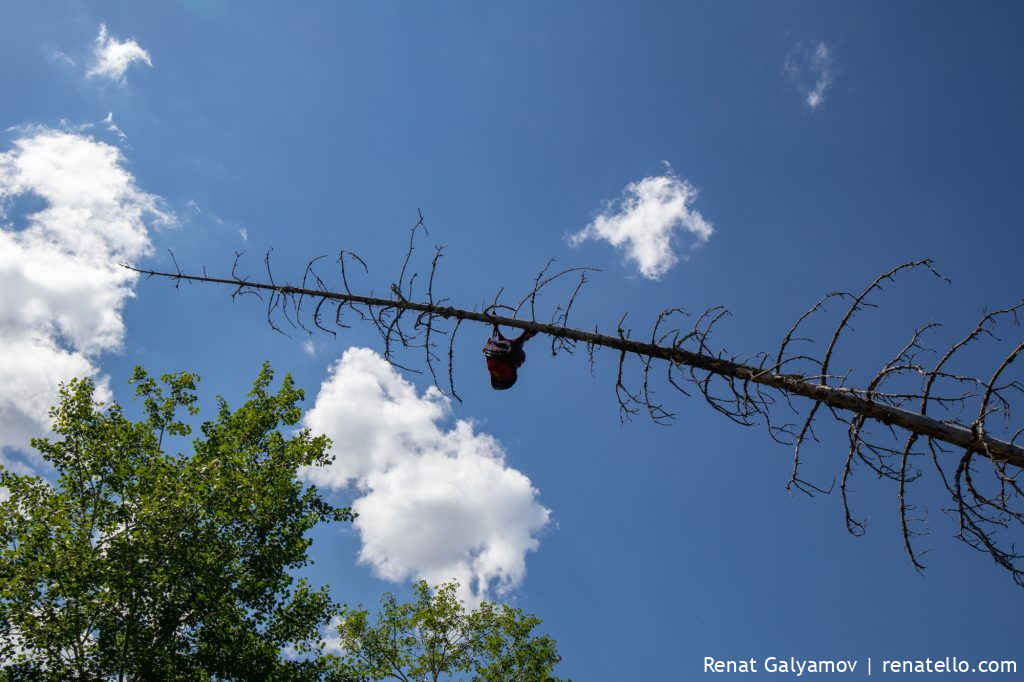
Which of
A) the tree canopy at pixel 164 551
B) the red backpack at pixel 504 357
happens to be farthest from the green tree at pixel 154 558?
the red backpack at pixel 504 357

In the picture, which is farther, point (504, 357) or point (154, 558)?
point (154, 558)

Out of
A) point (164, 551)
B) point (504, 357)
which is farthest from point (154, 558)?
point (504, 357)

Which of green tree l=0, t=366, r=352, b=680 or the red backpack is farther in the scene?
green tree l=0, t=366, r=352, b=680

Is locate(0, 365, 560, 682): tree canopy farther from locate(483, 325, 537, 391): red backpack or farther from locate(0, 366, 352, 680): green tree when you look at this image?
locate(483, 325, 537, 391): red backpack

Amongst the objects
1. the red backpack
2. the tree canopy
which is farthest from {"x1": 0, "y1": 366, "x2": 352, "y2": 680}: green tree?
the red backpack

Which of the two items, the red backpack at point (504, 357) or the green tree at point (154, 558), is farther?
the green tree at point (154, 558)

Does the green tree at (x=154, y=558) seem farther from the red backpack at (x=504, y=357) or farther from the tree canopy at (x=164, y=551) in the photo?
the red backpack at (x=504, y=357)

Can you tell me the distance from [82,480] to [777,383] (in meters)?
12.8

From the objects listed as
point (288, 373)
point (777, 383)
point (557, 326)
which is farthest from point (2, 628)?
point (777, 383)

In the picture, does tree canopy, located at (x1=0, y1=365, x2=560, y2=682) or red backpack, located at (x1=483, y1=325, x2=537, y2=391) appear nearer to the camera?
red backpack, located at (x1=483, y1=325, x2=537, y2=391)

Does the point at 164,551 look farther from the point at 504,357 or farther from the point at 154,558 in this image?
the point at 504,357

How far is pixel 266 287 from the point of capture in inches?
181

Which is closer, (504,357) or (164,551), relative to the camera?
(504,357)

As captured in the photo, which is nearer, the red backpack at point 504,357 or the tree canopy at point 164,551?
the red backpack at point 504,357
